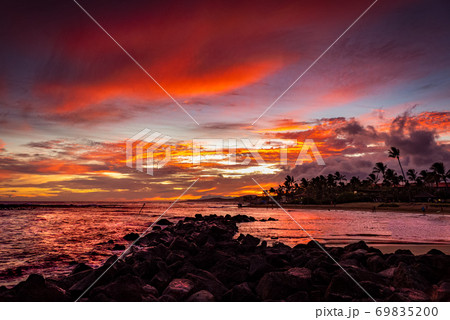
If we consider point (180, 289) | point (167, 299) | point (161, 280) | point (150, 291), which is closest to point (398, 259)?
point (180, 289)

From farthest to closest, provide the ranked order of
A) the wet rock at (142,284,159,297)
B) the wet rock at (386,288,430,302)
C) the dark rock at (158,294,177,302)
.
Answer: the wet rock at (142,284,159,297), the dark rock at (158,294,177,302), the wet rock at (386,288,430,302)

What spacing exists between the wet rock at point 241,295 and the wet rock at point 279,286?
27 centimetres

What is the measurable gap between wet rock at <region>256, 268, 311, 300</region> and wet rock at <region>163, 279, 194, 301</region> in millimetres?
1578

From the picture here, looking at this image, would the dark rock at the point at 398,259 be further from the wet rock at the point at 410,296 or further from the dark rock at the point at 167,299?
the dark rock at the point at 167,299

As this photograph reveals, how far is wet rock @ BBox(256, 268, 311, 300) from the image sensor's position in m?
7.07

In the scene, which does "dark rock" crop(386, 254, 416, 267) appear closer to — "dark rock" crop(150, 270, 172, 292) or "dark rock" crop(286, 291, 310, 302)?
"dark rock" crop(286, 291, 310, 302)

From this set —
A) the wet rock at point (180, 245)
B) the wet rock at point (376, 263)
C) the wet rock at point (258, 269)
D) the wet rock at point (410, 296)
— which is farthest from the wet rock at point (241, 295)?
the wet rock at point (180, 245)

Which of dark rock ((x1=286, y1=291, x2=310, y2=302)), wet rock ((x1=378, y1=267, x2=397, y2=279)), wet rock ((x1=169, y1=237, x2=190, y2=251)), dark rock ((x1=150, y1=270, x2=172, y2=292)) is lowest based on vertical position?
wet rock ((x1=169, y1=237, x2=190, y2=251))

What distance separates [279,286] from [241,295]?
88cm

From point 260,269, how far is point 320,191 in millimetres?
124960

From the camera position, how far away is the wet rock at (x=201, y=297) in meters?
6.75

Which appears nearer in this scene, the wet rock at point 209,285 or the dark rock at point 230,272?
the wet rock at point 209,285

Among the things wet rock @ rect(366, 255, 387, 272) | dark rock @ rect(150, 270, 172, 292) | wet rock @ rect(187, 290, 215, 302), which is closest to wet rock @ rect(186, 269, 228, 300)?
wet rock @ rect(187, 290, 215, 302)
